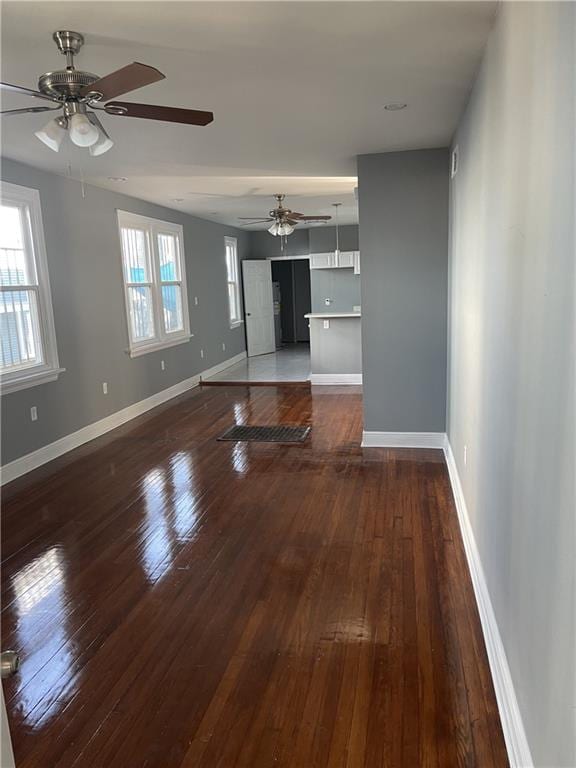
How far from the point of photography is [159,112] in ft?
7.77

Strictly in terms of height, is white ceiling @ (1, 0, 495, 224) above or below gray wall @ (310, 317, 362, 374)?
above

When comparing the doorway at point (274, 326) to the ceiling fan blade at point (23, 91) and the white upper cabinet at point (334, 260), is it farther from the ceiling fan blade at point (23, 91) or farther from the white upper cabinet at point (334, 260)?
the ceiling fan blade at point (23, 91)

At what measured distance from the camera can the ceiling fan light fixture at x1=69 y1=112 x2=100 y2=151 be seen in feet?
7.64

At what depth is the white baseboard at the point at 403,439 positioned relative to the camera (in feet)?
15.9

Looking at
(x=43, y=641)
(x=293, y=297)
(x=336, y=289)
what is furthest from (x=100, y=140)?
(x=293, y=297)

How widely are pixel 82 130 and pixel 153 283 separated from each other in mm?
4808

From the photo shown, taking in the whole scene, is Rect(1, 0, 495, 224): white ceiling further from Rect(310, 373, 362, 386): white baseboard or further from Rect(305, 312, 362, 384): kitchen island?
Rect(310, 373, 362, 386): white baseboard

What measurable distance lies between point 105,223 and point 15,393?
2314 millimetres

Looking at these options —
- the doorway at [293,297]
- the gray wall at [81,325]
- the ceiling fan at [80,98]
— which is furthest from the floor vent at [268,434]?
the doorway at [293,297]

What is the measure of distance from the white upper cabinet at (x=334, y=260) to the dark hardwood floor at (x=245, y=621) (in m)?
5.86

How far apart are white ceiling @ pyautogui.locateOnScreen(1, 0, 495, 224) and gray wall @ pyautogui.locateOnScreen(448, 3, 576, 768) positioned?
367 mm

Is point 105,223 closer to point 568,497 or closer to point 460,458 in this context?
point 460,458

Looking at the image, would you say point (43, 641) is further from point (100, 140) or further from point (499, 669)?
point (100, 140)

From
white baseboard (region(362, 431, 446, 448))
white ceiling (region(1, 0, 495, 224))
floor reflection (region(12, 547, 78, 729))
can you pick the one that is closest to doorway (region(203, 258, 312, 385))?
white baseboard (region(362, 431, 446, 448))
